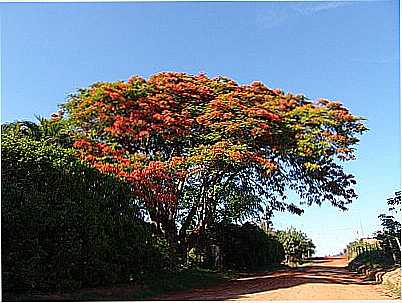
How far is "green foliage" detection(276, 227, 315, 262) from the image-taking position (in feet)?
59.5

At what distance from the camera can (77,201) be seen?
641cm

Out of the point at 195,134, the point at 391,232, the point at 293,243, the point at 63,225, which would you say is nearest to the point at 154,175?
the point at 195,134

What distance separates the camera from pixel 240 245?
42.5ft

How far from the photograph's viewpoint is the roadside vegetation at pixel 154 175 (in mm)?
5871

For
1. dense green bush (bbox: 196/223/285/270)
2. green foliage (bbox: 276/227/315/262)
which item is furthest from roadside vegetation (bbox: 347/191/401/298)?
green foliage (bbox: 276/227/315/262)

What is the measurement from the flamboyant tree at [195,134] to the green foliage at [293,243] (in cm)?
857

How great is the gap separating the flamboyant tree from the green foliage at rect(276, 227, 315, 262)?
28.1ft

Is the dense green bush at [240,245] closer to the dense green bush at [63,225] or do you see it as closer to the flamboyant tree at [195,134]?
the flamboyant tree at [195,134]

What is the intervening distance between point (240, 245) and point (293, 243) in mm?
6242

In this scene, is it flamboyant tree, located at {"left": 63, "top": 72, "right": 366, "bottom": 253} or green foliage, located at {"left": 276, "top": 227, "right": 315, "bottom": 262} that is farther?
green foliage, located at {"left": 276, "top": 227, "right": 315, "bottom": 262}

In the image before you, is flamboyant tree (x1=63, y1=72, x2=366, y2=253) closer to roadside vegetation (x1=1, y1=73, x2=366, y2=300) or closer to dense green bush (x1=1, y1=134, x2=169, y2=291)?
roadside vegetation (x1=1, y1=73, x2=366, y2=300)

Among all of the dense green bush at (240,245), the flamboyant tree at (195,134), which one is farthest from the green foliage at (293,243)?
the flamboyant tree at (195,134)

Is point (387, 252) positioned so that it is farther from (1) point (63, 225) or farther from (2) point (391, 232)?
(1) point (63, 225)

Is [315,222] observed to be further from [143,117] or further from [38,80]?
[38,80]
